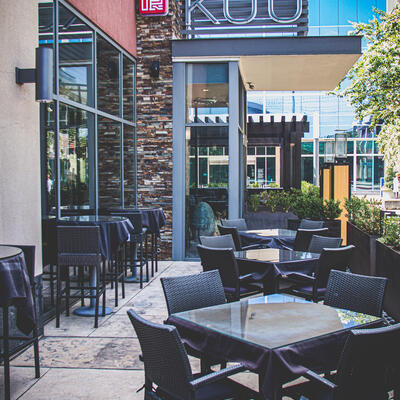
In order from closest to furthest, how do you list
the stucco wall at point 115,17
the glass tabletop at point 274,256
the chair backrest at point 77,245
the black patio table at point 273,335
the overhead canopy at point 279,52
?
the black patio table at point 273,335, the glass tabletop at point 274,256, the chair backrest at point 77,245, the stucco wall at point 115,17, the overhead canopy at point 279,52

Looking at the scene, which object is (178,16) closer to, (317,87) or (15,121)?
(317,87)

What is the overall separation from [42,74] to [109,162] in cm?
370

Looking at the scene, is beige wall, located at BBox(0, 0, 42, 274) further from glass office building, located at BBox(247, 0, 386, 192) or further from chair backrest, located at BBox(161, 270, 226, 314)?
glass office building, located at BBox(247, 0, 386, 192)

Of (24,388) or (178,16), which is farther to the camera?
(178,16)

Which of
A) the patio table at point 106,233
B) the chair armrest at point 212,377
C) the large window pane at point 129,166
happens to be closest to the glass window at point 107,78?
the large window pane at point 129,166

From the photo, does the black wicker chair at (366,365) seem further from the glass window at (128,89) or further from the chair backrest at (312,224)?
the glass window at (128,89)

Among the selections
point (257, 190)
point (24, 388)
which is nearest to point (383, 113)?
point (257, 190)

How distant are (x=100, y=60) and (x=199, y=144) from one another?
2.74m

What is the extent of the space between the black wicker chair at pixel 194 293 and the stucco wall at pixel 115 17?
4672mm

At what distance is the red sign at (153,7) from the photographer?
974 centimetres

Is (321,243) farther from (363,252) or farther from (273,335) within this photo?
(273,335)

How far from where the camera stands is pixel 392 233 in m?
5.60

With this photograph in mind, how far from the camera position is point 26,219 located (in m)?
4.98

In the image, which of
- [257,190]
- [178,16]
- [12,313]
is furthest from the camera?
[257,190]
